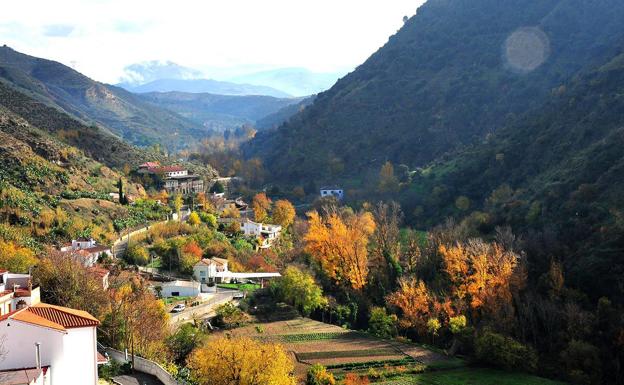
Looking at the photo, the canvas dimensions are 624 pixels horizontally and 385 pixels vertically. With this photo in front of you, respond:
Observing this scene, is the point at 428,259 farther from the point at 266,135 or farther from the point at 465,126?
the point at 266,135

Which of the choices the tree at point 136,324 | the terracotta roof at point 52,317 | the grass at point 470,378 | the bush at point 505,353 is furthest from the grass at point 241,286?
the terracotta roof at point 52,317

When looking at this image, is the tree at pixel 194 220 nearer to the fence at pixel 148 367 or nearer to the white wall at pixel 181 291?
the white wall at pixel 181 291

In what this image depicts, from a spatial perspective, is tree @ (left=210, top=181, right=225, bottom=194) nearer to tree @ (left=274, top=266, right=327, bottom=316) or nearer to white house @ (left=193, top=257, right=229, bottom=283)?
white house @ (left=193, top=257, right=229, bottom=283)

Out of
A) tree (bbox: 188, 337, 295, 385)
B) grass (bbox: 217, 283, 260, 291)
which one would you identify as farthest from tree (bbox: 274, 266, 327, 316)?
tree (bbox: 188, 337, 295, 385)

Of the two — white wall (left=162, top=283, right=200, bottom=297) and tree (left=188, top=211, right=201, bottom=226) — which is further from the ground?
tree (left=188, top=211, right=201, bottom=226)

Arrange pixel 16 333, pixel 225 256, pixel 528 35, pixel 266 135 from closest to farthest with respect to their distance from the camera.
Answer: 1. pixel 16 333
2. pixel 225 256
3. pixel 528 35
4. pixel 266 135

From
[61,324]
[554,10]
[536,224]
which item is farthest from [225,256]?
[554,10]
